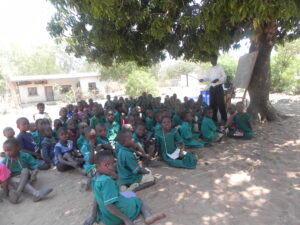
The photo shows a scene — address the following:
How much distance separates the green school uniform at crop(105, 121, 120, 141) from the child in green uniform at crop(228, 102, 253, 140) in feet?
8.57

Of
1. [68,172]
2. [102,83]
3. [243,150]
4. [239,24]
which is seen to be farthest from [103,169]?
[102,83]

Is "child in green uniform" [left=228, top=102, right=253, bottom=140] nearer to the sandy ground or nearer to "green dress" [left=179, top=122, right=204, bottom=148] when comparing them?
the sandy ground

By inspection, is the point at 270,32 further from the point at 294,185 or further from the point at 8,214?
the point at 8,214

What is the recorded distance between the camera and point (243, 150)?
16.1ft

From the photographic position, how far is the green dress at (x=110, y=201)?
2441 mm

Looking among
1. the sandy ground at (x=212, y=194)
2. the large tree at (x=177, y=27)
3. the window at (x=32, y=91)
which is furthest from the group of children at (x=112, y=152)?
the window at (x=32, y=91)

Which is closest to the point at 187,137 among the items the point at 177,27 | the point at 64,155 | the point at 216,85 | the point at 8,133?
the point at 216,85

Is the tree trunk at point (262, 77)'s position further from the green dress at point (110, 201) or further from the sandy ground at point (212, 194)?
the green dress at point (110, 201)

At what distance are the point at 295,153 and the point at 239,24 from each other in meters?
3.06

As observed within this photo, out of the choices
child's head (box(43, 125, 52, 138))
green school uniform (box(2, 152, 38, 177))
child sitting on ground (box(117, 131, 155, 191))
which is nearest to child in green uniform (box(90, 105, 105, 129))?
child's head (box(43, 125, 52, 138))

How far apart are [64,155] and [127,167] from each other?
1558mm

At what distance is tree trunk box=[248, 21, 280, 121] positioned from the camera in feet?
21.0

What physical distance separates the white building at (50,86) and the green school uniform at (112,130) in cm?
1803

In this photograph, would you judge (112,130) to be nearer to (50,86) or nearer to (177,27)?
(177,27)
